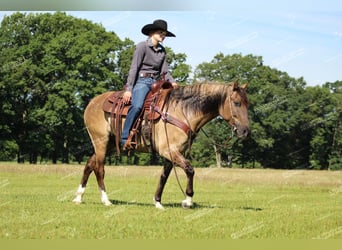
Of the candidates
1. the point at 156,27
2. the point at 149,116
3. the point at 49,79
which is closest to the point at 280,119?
the point at 49,79

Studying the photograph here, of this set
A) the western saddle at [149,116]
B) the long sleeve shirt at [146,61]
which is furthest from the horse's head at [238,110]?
the long sleeve shirt at [146,61]

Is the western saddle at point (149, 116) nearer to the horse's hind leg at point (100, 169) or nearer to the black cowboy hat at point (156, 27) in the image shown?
the horse's hind leg at point (100, 169)

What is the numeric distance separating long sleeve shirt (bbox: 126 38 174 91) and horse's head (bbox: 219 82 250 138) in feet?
6.10

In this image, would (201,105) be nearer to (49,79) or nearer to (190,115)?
(190,115)

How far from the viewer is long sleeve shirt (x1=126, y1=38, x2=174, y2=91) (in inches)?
481

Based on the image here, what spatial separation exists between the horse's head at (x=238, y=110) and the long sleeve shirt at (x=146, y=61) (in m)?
1.86

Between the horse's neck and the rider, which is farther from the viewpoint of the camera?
the rider

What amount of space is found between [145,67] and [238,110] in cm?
244

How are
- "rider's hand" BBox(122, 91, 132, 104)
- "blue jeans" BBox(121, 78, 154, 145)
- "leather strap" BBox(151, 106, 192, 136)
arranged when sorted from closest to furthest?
1. "leather strap" BBox(151, 106, 192, 136)
2. "blue jeans" BBox(121, 78, 154, 145)
3. "rider's hand" BBox(122, 91, 132, 104)

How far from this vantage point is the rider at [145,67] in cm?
1220

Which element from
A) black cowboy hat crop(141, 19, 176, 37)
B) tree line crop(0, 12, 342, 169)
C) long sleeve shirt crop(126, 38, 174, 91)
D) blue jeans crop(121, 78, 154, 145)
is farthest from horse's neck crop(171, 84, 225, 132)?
tree line crop(0, 12, 342, 169)

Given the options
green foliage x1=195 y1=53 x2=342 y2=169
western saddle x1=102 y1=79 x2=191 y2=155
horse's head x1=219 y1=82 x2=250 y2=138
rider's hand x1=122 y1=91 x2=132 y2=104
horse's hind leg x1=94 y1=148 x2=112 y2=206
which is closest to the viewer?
horse's head x1=219 y1=82 x2=250 y2=138

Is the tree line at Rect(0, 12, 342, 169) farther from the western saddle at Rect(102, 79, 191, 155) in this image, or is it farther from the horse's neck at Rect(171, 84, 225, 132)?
the horse's neck at Rect(171, 84, 225, 132)

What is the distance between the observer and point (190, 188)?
12.0 meters
